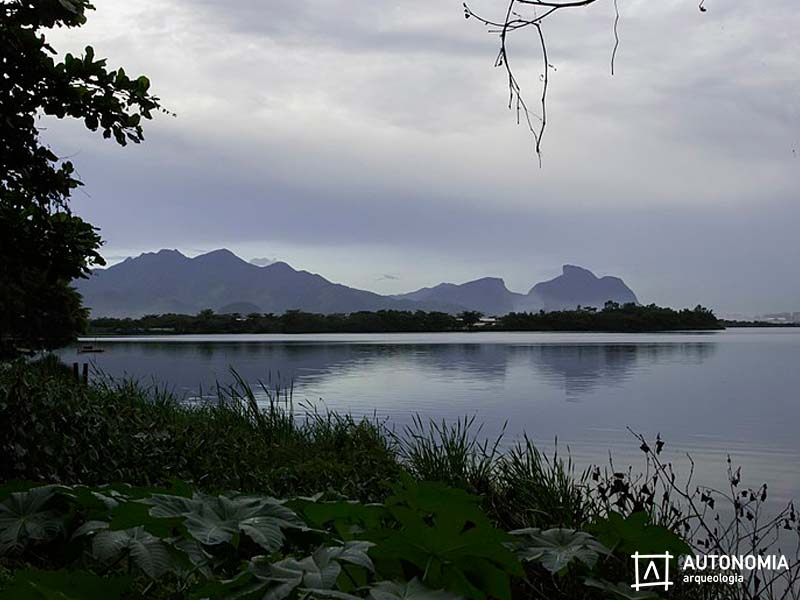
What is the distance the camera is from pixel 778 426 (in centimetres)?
1852

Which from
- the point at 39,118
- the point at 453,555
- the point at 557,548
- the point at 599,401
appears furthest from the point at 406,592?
the point at 599,401

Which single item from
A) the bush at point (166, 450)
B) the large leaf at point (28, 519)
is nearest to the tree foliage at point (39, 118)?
the bush at point (166, 450)

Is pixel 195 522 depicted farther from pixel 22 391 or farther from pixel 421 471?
pixel 421 471

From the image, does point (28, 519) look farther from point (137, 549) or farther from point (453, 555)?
point (453, 555)

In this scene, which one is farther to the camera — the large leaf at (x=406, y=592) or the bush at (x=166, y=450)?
the bush at (x=166, y=450)

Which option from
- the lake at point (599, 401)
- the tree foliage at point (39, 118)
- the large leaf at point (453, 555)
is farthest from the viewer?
the lake at point (599, 401)

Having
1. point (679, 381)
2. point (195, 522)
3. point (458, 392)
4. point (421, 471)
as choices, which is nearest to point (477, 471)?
point (421, 471)

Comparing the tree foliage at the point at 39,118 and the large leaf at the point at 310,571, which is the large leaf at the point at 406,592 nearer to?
the large leaf at the point at 310,571

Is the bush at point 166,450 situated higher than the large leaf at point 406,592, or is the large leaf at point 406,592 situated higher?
the large leaf at point 406,592

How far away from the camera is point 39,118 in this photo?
6.10 m

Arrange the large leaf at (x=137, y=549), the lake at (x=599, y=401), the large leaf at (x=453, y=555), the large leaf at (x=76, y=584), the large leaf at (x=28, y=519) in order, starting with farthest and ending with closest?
the lake at (x=599, y=401) < the large leaf at (x=28, y=519) < the large leaf at (x=137, y=549) < the large leaf at (x=453, y=555) < the large leaf at (x=76, y=584)

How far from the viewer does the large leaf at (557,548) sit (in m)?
1.39

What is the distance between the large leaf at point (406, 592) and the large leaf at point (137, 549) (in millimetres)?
378

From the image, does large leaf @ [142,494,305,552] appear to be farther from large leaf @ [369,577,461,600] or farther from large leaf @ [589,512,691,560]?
large leaf @ [589,512,691,560]
